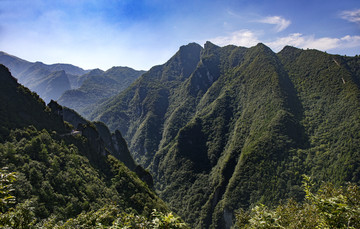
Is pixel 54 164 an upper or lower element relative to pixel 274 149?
upper

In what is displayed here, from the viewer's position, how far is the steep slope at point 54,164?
1387 inches

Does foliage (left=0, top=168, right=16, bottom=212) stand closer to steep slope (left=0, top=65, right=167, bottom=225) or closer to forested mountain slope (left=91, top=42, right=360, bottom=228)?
steep slope (left=0, top=65, right=167, bottom=225)

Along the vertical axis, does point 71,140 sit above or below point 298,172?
above

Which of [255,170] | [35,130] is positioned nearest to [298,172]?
[255,170]

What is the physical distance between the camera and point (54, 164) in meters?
44.4

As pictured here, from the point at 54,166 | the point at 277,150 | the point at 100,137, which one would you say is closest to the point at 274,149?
the point at 277,150

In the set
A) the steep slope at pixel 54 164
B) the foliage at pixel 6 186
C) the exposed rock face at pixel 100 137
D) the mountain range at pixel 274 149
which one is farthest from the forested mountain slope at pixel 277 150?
the foliage at pixel 6 186

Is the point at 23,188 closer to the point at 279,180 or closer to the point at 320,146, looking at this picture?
the point at 279,180

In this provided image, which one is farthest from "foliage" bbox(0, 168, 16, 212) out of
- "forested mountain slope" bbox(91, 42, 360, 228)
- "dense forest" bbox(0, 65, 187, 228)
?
"forested mountain slope" bbox(91, 42, 360, 228)

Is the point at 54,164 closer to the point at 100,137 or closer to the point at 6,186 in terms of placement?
the point at 100,137

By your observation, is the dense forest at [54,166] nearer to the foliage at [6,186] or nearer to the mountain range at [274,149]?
the mountain range at [274,149]

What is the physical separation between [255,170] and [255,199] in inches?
769

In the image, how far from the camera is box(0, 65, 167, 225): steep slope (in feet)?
116

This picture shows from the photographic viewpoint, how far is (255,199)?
390 feet
